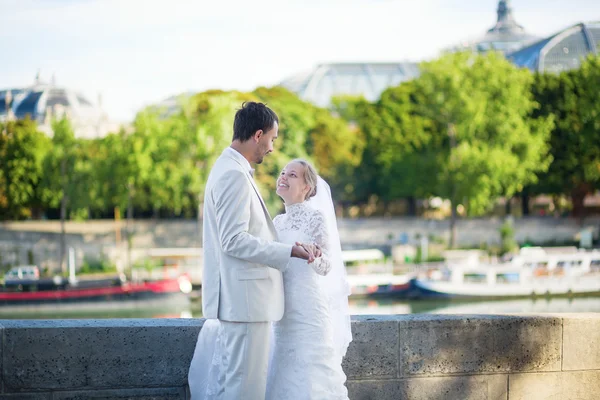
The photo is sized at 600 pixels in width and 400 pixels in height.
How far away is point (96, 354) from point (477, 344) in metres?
2.21

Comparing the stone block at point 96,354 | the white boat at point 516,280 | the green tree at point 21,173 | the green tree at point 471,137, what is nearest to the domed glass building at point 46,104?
the green tree at point 21,173

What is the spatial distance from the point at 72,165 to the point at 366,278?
1490cm

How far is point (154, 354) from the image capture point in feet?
17.3

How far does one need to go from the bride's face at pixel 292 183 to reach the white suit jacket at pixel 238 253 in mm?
439

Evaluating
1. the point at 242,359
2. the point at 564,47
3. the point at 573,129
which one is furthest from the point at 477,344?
the point at 564,47

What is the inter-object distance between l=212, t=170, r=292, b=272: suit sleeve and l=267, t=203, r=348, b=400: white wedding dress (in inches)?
14.0

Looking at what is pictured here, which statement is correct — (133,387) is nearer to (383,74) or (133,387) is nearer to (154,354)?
(154,354)

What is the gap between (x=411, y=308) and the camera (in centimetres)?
3566

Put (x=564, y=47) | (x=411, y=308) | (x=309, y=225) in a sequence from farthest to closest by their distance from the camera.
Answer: (x=564, y=47) < (x=411, y=308) < (x=309, y=225)

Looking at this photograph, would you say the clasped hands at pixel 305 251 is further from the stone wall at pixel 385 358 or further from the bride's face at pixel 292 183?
the stone wall at pixel 385 358

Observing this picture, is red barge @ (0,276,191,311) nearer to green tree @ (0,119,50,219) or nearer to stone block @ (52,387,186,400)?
green tree @ (0,119,50,219)

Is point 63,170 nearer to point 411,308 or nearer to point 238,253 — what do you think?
point 411,308

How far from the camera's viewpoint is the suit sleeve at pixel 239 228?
4.36 m

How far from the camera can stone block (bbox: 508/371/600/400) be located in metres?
5.77
